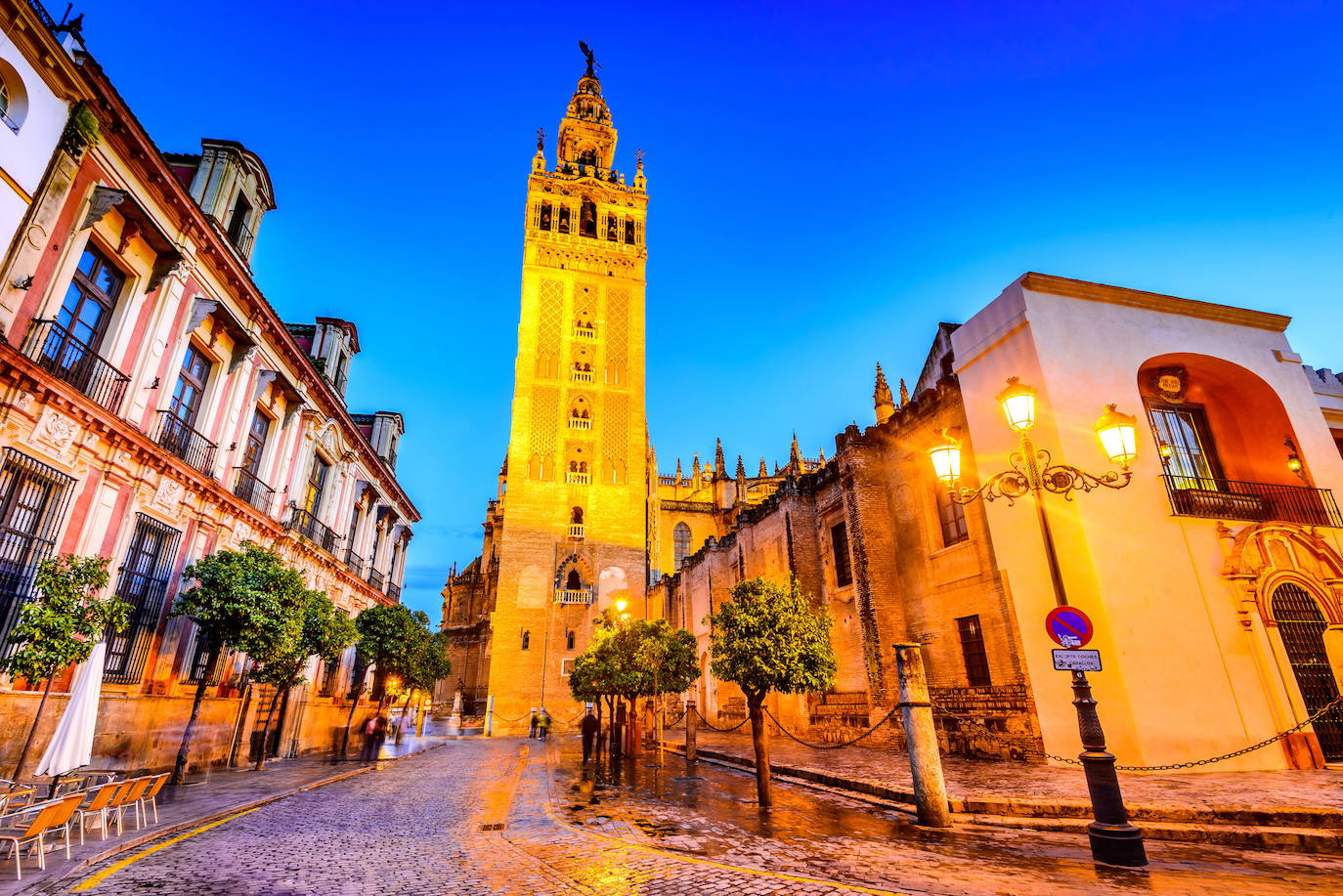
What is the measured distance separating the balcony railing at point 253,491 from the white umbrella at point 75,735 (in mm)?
8584

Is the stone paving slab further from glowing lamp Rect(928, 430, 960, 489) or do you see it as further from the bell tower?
the bell tower

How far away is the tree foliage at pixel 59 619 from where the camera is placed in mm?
7473

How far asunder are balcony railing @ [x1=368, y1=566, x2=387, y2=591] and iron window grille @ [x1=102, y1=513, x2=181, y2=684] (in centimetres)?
1257

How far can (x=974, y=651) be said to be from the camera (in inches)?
558

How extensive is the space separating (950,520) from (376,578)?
22139mm

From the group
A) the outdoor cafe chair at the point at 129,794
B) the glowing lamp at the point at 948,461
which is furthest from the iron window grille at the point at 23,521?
the glowing lamp at the point at 948,461

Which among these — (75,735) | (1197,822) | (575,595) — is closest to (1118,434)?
(1197,822)

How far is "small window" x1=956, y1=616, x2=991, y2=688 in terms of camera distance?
1384 cm

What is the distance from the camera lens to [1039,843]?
6.47 metres

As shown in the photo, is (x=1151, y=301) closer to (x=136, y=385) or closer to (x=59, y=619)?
(x=59, y=619)

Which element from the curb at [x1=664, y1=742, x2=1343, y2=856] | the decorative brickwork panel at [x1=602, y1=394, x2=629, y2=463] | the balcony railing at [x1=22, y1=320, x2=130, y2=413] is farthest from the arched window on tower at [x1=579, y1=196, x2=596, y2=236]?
the curb at [x1=664, y1=742, x2=1343, y2=856]

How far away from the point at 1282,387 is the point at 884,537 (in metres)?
9.25

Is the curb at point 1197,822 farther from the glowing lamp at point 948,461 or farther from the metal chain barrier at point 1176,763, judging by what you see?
the glowing lamp at point 948,461

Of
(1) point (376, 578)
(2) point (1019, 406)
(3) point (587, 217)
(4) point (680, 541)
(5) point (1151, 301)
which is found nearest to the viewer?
(2) point (1019, 406)
